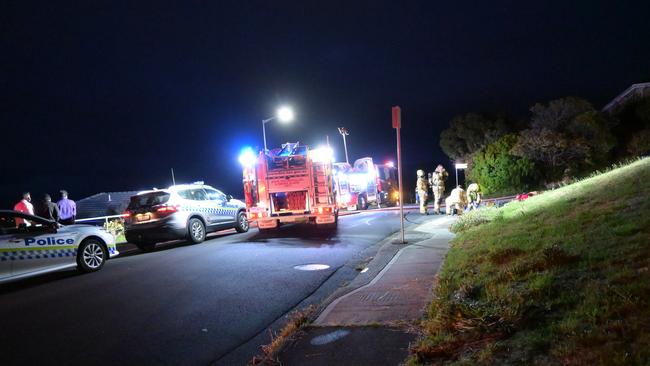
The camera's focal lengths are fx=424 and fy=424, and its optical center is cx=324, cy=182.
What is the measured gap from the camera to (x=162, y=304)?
6004mm

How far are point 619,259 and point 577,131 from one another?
27.9 meters

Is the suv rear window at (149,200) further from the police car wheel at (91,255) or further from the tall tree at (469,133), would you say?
the tall tree at (469,133)

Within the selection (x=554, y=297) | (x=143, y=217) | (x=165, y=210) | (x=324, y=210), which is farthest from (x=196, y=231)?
(x=554, y=297)

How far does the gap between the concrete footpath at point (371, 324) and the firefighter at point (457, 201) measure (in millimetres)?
8497

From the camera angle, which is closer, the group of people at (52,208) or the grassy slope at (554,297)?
the grassy slope at (554,297)

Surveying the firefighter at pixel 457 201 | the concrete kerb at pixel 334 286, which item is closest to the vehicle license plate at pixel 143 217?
the concrete kerb at pixel 334 286

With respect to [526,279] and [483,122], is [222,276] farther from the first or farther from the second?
[483,122]

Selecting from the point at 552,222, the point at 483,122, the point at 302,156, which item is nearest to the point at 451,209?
the point at 302,156

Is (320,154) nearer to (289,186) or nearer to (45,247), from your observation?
(289,186)

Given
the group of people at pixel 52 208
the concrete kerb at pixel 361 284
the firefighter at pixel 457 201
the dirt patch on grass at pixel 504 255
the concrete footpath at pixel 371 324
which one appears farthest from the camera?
the firefighter at pixel 457 201

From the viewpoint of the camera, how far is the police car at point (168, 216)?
1134 cm

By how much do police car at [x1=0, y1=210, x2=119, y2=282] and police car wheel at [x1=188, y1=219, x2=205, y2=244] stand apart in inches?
101

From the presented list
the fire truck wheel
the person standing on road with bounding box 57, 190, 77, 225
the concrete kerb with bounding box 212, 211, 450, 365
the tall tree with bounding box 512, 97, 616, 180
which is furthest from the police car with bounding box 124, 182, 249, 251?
the tall tree with bounding box 512, 97, 616, 180

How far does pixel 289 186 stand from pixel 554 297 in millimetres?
10373
